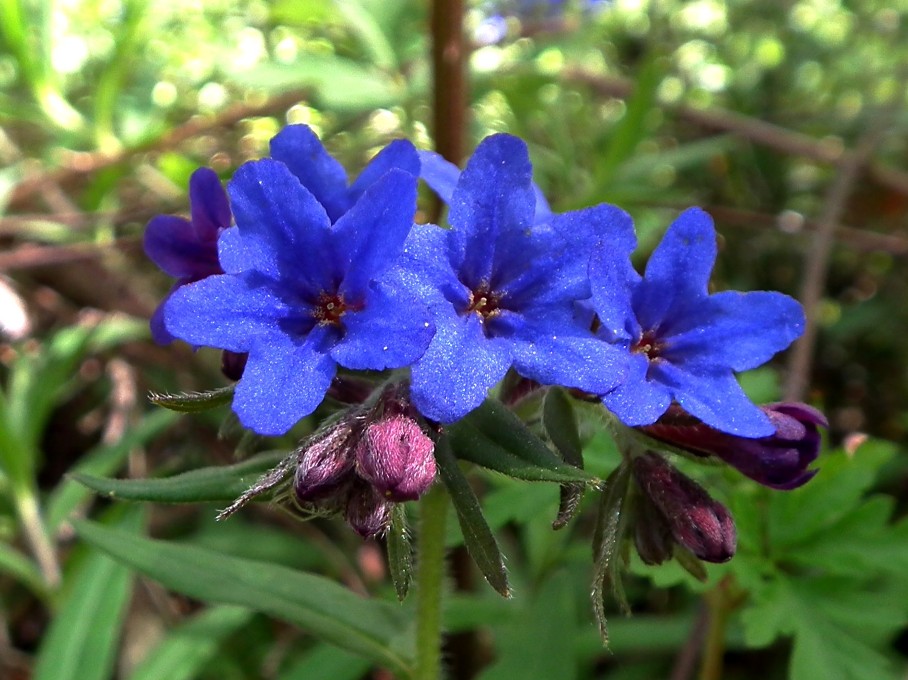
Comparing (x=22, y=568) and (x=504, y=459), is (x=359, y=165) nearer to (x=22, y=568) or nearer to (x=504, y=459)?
(x=22, y=568)

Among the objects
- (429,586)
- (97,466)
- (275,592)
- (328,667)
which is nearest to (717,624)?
(429,586)

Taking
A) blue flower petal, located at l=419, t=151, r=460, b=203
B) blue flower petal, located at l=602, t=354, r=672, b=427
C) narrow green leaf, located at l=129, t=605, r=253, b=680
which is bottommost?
narrow green leaf, located at l=129, t=605, r=253, b=680

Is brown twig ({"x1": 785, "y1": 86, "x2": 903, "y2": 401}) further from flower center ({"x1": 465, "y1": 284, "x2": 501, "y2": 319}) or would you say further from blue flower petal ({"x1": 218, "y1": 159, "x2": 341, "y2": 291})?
blue flower petal ({"x1": 218, "y1": 159, "x2": 341, "y2": 291})

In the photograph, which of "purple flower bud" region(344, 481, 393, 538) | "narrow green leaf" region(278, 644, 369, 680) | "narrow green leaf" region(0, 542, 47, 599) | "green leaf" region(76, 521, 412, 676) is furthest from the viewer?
"narrow green leaf" region(0, 542, 47, 599)

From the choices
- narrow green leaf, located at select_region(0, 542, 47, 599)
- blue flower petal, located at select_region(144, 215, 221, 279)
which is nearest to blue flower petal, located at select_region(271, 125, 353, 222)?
blue flower petal, located at select_region(144, 215, 221, 279)

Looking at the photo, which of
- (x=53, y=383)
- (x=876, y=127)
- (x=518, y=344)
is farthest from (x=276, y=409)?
(x=876, y=127)

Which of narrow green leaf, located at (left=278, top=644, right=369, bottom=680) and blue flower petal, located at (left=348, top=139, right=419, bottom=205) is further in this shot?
narrow green leaf, located at (left=278, top=644, right=369, bottom=680)

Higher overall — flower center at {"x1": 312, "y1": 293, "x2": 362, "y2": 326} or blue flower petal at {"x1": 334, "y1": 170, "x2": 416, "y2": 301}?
blue flower petal at {"x1": 334, "y1": 170, "x2": 416, "y2": 301}

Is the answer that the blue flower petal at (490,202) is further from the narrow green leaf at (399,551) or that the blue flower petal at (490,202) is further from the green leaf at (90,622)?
the green leaf at (90,622)
